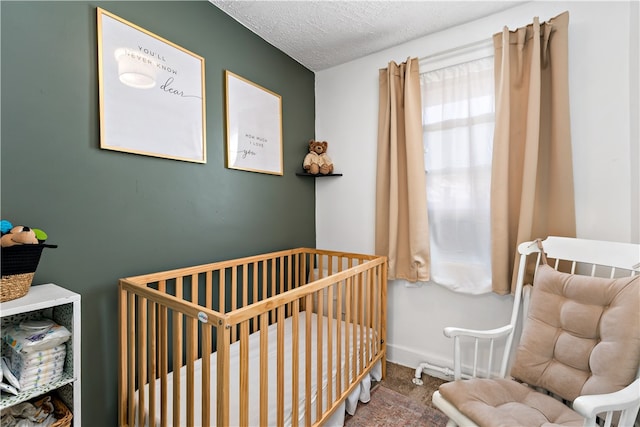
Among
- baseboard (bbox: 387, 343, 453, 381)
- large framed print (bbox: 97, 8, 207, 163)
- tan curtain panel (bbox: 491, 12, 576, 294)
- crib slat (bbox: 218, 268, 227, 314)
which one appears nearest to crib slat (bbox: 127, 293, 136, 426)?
crib slat (bbox: 218, 268, 227, 314)

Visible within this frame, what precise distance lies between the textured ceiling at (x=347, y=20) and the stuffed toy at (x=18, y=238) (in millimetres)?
1592

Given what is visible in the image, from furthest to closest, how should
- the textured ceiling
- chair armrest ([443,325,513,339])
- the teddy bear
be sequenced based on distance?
the teddy bear → the textured ceiling → chair armrest ([443,325,513,339])

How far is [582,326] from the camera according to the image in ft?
4.16

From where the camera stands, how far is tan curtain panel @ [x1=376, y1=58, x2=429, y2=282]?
6.84ft

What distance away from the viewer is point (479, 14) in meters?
1.87

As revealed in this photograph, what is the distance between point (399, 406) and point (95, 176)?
2.09 m

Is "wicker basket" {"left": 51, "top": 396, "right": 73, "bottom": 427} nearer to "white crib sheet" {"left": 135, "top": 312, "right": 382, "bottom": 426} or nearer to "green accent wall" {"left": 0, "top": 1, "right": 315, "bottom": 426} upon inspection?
"green accent wall" {"left": 0, "top": 1, "right": 315, "bottom": 426}

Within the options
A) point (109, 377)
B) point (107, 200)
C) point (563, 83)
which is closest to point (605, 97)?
point (563, 83)

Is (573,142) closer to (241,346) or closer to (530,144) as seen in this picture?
(530,144)

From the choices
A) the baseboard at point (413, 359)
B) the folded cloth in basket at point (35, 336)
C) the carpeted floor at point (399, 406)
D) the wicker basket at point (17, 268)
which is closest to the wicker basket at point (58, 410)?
the folded cloth in basket at point (35, 336)

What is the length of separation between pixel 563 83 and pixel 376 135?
3.85ft

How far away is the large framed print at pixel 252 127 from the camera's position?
73.8 inches

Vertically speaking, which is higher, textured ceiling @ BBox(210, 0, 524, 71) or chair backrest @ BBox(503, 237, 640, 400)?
textured ceiling @ BBox(210, 0, 524, 71)

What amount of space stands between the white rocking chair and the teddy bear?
60.9 inches
